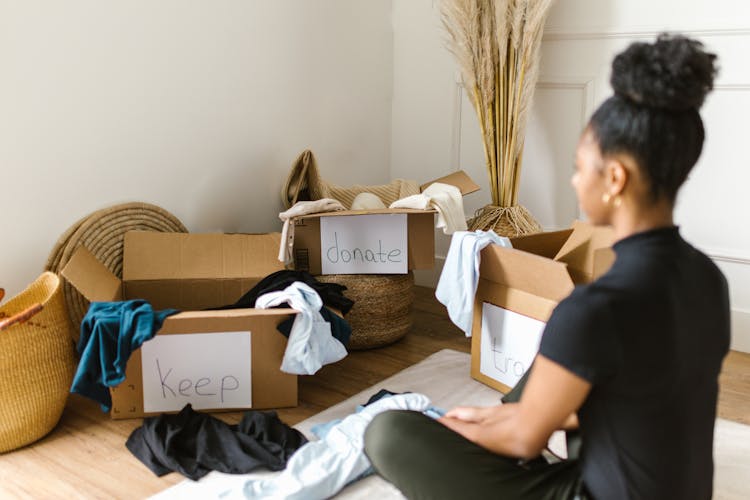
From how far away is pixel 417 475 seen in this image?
4.66 feet

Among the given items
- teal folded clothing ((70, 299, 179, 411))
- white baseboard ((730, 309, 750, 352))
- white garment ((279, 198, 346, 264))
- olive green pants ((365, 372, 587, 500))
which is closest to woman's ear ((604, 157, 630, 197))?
olive green pants ((365, 372, 587, 500))

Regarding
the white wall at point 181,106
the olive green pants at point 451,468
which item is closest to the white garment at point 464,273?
the olive green pants at point 451,468

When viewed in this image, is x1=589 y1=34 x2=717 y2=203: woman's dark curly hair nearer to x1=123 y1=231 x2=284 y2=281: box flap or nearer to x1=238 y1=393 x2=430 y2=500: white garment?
x1=238 y1=393 x2=430 y2=500: white garment

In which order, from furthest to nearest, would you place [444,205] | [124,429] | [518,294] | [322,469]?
[444,205] → [518,294] → [124,429] → [322,469]

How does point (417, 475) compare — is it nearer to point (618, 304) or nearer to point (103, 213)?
point (618, 304)

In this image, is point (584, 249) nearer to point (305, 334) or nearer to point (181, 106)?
point (305, 334)

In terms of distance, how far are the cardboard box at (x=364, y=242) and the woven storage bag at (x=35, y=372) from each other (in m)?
0.82

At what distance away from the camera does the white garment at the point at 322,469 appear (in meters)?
1.69

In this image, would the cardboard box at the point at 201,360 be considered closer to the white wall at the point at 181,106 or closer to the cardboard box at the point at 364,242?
the white wall at the point at 181,106

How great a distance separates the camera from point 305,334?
2.05 m

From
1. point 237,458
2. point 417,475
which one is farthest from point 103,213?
point 417,475

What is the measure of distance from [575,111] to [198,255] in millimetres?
1493

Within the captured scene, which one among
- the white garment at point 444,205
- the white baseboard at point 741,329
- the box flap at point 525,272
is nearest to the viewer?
the box flap at point 525,272

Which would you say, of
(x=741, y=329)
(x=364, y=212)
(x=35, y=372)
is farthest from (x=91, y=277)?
(x=741, y=329)
